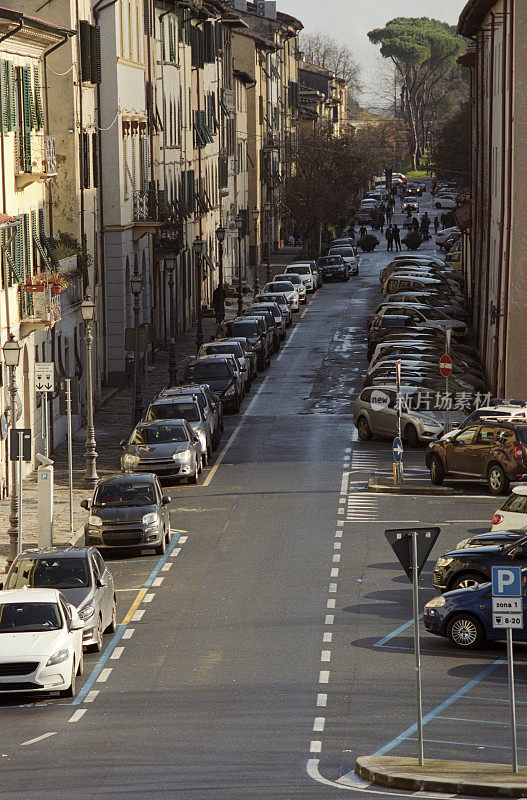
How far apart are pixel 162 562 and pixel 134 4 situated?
34.4 meters

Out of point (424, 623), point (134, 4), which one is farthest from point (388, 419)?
point (134, 4)

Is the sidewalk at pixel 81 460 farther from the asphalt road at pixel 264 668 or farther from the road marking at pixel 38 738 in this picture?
the road marking at pixel 38 738

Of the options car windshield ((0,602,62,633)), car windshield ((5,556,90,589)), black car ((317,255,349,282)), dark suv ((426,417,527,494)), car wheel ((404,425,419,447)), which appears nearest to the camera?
car windshield ((0,602,62,633))

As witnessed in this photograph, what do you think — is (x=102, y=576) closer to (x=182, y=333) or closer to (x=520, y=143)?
(x=520, y=143)

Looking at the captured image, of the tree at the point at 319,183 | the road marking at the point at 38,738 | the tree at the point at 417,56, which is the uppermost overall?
the tree at the point at 417,56

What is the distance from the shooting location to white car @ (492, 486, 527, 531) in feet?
91.0

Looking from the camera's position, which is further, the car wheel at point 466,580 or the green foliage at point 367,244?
the green foliage at point 367,244

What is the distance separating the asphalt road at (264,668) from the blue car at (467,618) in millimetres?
248

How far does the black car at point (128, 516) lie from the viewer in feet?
95.7

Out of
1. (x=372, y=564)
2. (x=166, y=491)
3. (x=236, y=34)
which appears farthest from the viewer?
(x=236, y=34)

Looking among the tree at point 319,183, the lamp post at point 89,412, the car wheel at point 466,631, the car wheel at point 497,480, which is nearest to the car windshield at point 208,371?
the lamp post at point 89,412

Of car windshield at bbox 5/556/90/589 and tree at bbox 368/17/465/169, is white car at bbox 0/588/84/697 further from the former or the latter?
tree at bbox 368/17/465/169

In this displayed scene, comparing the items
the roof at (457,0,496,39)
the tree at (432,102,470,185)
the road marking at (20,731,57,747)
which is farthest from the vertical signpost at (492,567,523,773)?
the tree at (432,102,470,185)

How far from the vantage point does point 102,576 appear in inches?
918
